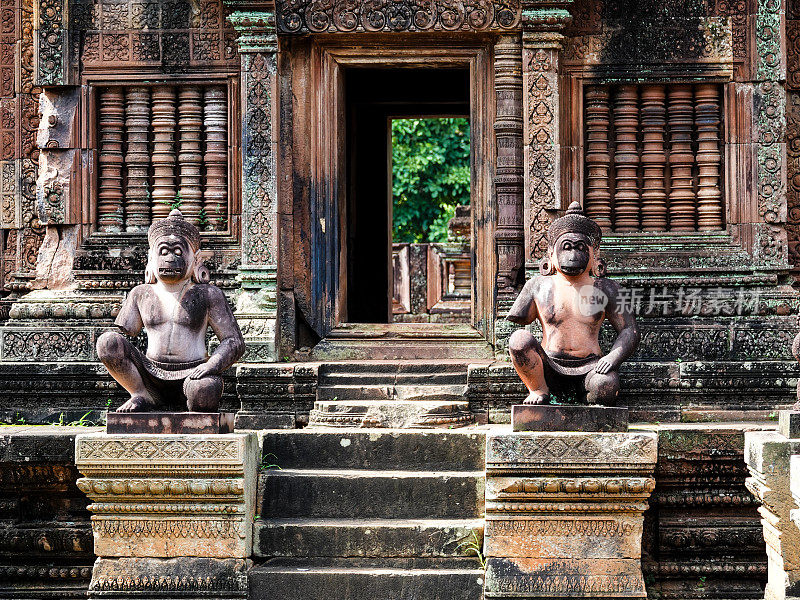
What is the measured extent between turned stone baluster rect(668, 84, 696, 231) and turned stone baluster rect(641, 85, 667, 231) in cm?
8

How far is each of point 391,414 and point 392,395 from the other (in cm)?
28

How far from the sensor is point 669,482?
702 cm

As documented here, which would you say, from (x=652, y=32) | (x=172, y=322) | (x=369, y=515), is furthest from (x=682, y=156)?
(x=172, y=322)

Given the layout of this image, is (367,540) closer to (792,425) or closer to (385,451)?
(385,451)

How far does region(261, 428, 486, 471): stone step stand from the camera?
22.6ft

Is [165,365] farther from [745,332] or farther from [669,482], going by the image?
[745,332]

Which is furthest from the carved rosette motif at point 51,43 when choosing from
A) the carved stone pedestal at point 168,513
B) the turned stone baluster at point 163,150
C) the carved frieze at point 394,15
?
the carved stone pedestal at point 168,513

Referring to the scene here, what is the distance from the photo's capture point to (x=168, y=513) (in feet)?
20.5

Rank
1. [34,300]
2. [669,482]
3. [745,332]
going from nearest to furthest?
1. [669,482]
2. [745,332]
3. [34,300]

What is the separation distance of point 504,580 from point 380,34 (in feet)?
14.9

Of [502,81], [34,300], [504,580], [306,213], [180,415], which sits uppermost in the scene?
[502,81]

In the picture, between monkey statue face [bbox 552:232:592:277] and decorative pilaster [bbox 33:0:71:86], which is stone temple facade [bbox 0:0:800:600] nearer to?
decorative pilaster [bbox 33:0:71:86]

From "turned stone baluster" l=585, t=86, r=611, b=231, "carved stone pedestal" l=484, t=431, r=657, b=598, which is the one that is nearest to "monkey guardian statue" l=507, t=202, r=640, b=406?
"carved stone pedestal" l=484, t=431, r=657, b=598

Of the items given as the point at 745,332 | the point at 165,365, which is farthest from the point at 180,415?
the point at 745,332
